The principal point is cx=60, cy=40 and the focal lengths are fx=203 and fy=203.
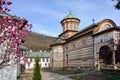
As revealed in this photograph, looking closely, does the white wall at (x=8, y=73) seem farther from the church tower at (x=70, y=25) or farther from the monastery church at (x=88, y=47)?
the church tower at (x=70, y=25)

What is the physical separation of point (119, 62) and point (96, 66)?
3856 mm

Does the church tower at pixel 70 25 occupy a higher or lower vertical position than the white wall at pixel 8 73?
higher

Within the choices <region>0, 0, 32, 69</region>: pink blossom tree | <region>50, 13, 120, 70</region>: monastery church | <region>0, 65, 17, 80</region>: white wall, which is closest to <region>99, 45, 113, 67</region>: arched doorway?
<region>50, 13, 120, 70</region>: monastery church

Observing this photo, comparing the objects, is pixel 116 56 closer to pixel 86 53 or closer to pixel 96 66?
pixel 96 66

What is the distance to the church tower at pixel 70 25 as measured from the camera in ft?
156

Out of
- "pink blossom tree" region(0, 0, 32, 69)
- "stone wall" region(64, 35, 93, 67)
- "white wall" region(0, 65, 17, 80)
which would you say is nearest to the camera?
"pink blossom tree" region(0, 0, 32, 69)

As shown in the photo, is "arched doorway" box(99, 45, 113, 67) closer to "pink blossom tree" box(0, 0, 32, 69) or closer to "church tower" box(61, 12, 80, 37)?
"church tower" box(61, 12, 80, 37)

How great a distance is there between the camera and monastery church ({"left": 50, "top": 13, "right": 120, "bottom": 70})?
27156mm

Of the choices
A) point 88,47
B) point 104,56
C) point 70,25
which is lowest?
point 104,56

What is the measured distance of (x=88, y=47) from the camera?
33406 millimetres

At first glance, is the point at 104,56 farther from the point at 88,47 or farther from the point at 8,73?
the point at 8,73

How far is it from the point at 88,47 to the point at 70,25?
15002mm

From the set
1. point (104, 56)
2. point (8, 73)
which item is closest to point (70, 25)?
point (104, 56)

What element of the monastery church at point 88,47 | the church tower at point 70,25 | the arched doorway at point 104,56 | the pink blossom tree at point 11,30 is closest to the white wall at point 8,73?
the pink blossom tree at point 11,30
